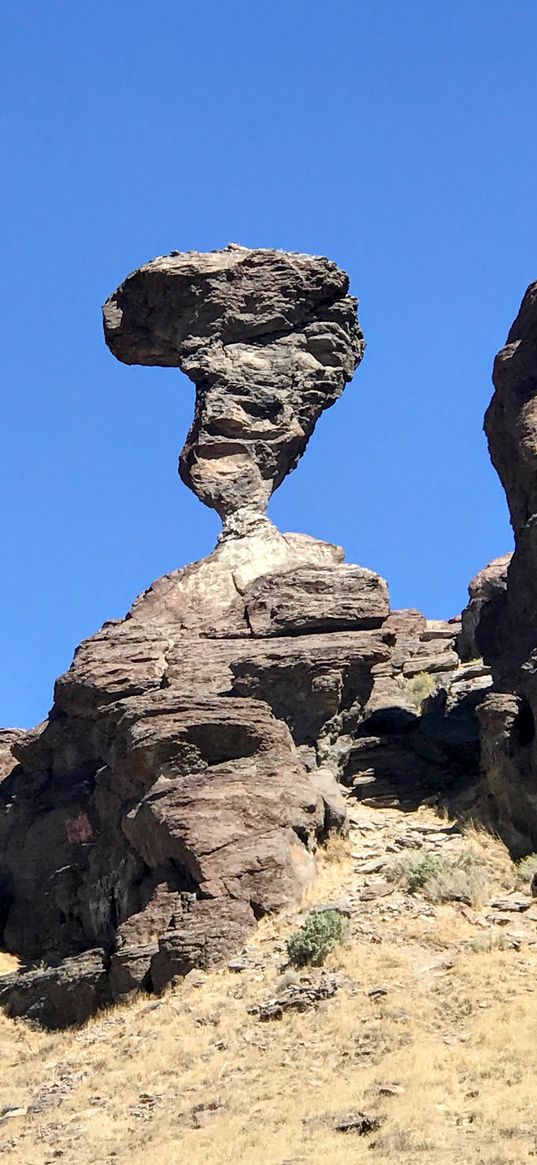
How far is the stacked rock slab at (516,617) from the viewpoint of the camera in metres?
39.5

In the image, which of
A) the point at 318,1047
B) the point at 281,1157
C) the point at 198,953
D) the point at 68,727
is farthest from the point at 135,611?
the point at 281,1157

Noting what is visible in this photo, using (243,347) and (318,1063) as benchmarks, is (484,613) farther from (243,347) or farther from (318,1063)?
(318,1063)

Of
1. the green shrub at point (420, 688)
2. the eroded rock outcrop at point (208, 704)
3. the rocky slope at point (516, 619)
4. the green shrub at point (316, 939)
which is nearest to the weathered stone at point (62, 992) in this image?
the eroded rock outcrop at point (208, 704)

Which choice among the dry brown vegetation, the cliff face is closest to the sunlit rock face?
the cliff face

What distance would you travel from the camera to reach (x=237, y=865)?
3700 centimetres

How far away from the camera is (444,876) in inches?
1436

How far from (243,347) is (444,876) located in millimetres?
20412

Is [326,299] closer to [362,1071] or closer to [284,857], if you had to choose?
[284,857]

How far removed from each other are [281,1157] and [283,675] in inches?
693

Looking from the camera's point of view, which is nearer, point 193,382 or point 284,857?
point 284,857

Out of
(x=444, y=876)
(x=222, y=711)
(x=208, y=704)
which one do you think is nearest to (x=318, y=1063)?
(x=444, y=876)

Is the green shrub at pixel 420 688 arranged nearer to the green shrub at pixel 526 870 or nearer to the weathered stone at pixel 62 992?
the green shrub at pixel 526 870

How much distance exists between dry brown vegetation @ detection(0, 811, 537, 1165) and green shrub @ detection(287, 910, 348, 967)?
258mm

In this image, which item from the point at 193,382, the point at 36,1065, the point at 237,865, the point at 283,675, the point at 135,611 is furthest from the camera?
the point at 193,382
